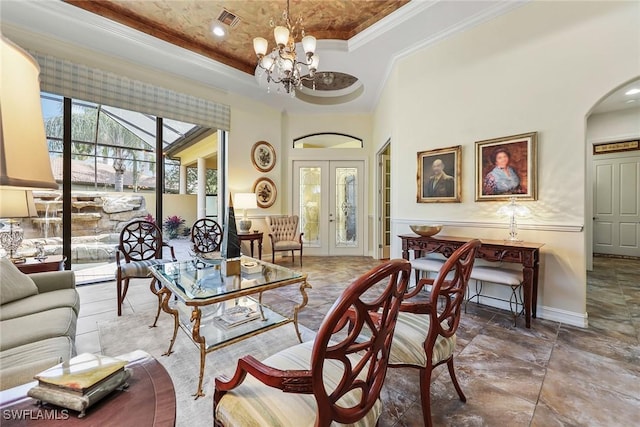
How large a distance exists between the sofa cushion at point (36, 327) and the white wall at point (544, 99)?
371 centimetres

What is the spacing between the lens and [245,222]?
4824mm

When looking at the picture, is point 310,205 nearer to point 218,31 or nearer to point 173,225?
point 173,225

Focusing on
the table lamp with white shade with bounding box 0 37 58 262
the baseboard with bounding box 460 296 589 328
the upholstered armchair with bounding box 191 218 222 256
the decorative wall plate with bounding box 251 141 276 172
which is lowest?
the baseboard with bounding box 460 296 589 328

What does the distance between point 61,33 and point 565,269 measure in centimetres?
629

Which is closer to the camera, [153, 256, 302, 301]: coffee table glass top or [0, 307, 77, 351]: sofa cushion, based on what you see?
[0, 307, 77, 351]: sofa cushion

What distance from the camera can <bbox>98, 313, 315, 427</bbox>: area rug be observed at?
155 cm

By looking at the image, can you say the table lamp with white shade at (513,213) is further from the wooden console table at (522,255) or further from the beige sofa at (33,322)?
the beige sofa at (33,322)

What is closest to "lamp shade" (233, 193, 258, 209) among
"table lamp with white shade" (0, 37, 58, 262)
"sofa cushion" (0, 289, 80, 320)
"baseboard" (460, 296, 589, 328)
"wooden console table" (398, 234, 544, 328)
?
"sofa cushion" (0, 289, 80, 320)

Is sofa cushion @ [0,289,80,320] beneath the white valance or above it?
beneath

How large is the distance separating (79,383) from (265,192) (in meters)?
4.86

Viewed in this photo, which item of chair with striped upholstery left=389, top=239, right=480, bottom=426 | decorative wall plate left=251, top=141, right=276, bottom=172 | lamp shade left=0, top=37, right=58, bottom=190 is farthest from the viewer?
decorative wall plate left=251, top=141, right=276, bottom=172

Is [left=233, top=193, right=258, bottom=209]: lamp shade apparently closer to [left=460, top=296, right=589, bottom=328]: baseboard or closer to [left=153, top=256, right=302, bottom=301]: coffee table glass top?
[left=153, top=256, right=302, bottom=301]: coffee table glass top

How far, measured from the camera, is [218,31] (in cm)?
355

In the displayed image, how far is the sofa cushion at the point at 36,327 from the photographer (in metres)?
1.44
